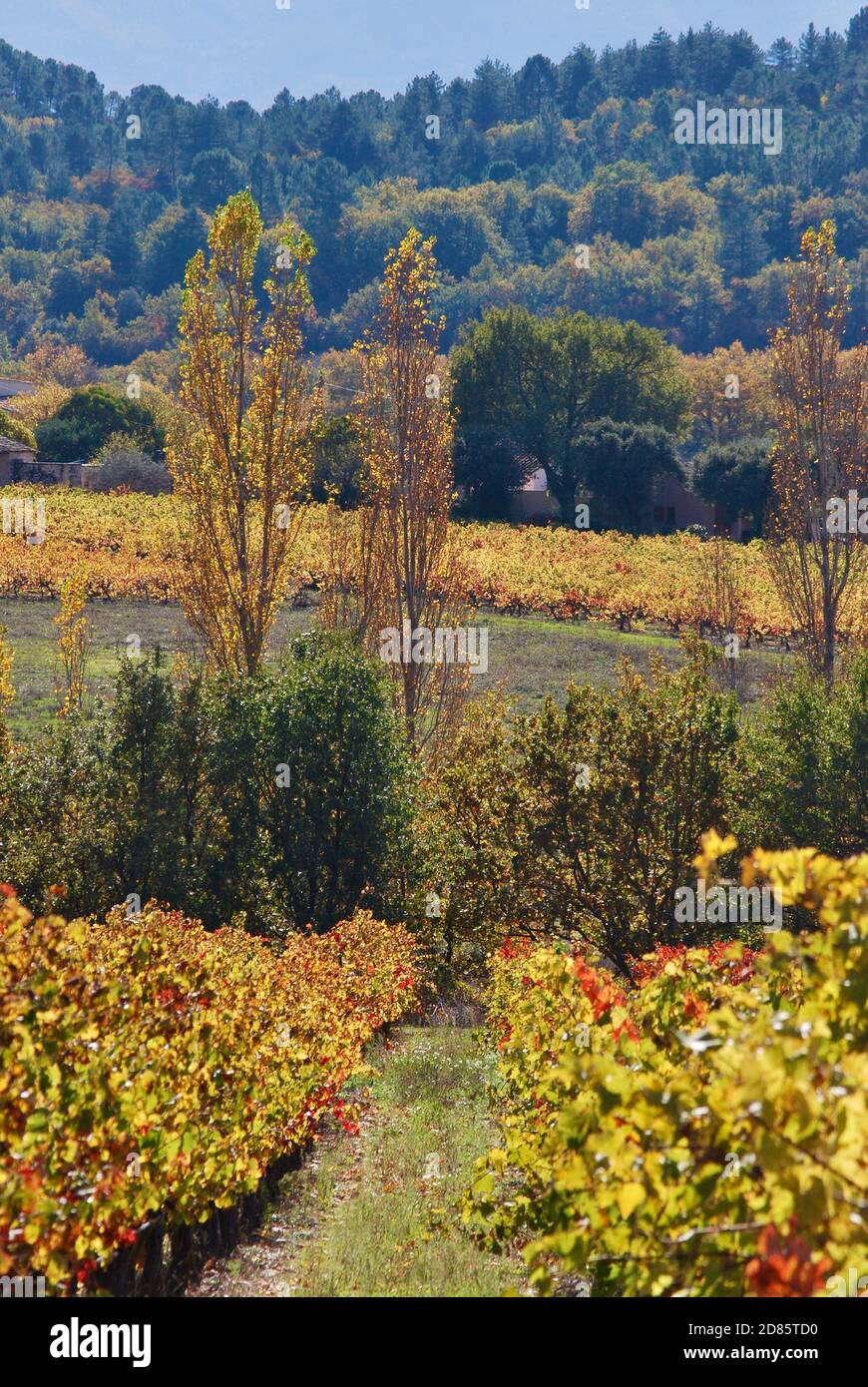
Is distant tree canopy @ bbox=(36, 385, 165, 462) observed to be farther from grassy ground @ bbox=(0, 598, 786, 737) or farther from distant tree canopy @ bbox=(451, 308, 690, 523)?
grassy ground @ bbox=(0, 598, 786, 737)

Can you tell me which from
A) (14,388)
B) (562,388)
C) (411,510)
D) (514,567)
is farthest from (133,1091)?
(14,388)

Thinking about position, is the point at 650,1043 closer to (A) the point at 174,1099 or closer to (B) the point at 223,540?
(A) the point at 174,1099

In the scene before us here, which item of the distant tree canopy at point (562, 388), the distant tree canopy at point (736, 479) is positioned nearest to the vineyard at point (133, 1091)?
the distant tree canopy at point (736, 479)

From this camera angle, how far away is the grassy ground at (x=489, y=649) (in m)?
33.0

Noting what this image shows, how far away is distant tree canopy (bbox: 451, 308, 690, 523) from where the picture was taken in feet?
225

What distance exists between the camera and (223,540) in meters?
21.5

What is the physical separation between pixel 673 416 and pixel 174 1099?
246 ft

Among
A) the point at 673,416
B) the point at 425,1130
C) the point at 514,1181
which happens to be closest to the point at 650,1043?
the point at 514,1181

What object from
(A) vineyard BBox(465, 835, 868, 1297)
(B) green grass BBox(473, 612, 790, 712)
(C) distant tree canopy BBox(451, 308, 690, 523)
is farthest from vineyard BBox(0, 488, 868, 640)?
(A) vineyard BBox(465, 835, 868, 1297)

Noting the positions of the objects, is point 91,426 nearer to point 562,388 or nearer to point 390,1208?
point 562,388

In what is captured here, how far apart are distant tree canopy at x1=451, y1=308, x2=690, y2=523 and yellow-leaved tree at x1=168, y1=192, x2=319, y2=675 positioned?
150ft

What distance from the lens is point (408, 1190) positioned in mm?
9906

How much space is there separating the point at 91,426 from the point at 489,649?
130 feet

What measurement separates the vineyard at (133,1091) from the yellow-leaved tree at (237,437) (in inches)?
449
